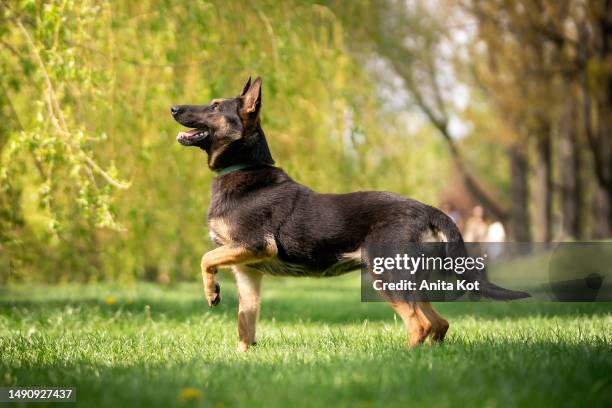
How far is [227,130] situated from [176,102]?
365 centimetres

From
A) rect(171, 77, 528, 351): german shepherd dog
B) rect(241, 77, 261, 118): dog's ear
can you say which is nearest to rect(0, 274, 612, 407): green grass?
rect(171, 77, 528, 351): german shepherd dog

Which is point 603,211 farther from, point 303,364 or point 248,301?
point 303,364

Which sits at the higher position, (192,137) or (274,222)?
(192,137)

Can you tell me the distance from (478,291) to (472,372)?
4.37ft

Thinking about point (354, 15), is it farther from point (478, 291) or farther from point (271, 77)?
point (478, 291)

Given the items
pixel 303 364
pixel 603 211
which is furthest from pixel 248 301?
pixel 603 211

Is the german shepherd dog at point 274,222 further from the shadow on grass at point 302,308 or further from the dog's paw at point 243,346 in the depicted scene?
the shadow on grass at point 302,308

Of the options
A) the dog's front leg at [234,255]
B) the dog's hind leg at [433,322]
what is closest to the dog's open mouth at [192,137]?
the dog's front leg at [234,255]

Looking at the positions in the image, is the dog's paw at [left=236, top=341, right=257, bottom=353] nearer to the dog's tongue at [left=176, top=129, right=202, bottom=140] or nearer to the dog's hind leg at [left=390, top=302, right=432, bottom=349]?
the dog's hind leg at [left=390, top=302, right=432, bottom=349]

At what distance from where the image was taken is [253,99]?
19.6ft

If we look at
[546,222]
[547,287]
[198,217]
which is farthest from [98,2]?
[546,222]

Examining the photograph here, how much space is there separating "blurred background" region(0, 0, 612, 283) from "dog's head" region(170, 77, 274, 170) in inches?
48.7

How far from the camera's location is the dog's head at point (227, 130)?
604 centimetres

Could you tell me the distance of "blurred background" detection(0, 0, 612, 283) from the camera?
7590 millimetres
